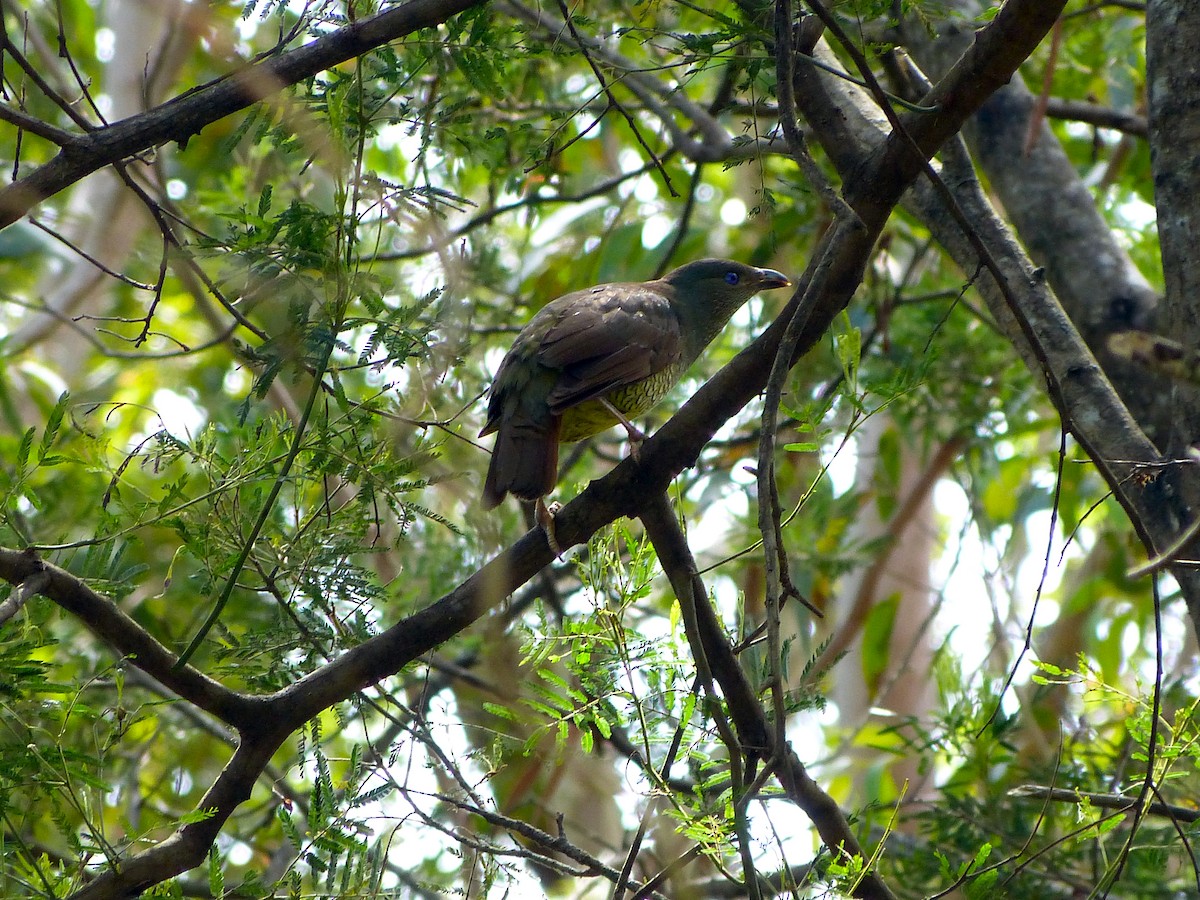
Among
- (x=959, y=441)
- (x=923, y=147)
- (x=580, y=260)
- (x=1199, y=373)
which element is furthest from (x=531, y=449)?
(x=959, y=441)

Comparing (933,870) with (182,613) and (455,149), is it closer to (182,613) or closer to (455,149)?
(455,149)

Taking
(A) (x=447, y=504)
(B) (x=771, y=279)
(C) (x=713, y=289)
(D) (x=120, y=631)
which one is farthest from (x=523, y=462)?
(B) (x=771, y=279)

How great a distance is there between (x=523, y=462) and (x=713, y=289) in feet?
6.51

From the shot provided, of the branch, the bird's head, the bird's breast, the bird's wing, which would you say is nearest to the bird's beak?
the bird's head

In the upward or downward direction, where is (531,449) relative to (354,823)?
upward

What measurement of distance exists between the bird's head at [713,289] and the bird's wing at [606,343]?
399mm

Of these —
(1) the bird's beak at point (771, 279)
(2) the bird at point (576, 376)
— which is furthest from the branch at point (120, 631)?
(1) the bird's beak at point (771, 279)

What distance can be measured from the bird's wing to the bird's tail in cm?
13

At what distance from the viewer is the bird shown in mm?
4305

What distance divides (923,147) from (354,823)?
Answer: 230 centimetres

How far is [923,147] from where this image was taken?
10.0ft

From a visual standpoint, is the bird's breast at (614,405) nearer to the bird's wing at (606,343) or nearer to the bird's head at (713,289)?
the bird's wing at (606,343)

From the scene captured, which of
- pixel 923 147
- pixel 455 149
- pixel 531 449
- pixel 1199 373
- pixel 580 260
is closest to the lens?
pixel 1199 373

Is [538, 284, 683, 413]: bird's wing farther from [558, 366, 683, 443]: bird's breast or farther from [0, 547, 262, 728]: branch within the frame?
[0, 547, 262, 728]: branch
